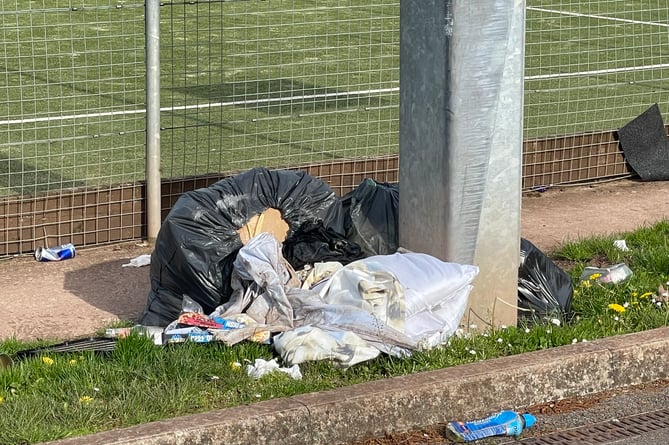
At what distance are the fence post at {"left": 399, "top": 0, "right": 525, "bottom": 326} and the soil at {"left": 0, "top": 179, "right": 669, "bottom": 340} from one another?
1563mm

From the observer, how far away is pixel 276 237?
5.72 m

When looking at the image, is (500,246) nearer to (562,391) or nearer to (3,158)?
(562,391)

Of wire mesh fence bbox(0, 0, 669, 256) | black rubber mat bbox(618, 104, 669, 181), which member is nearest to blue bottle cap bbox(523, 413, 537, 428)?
wire mesh fence bbox(0, 0, 669, 256)

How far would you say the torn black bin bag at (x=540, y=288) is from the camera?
5.55 metres

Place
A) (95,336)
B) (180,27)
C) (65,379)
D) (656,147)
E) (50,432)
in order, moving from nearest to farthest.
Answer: (50,432) < (65,379) < (95,336) < (656,147) < (180,27)

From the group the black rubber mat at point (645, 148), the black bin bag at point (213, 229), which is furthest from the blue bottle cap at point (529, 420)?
the black rubber mat at point (645, 148)

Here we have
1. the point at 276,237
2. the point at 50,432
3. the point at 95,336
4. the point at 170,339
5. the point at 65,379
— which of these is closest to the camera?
the point at 50,432

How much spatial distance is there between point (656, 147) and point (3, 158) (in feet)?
15.5

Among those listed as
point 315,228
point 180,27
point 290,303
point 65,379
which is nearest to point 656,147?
point 315,228

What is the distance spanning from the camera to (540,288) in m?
5.60

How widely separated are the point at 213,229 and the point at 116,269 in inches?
45.0

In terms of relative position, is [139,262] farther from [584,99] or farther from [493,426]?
[584,99]

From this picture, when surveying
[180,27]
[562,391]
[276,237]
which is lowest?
[562,391]

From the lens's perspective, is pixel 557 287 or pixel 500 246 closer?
pixel 500 246
